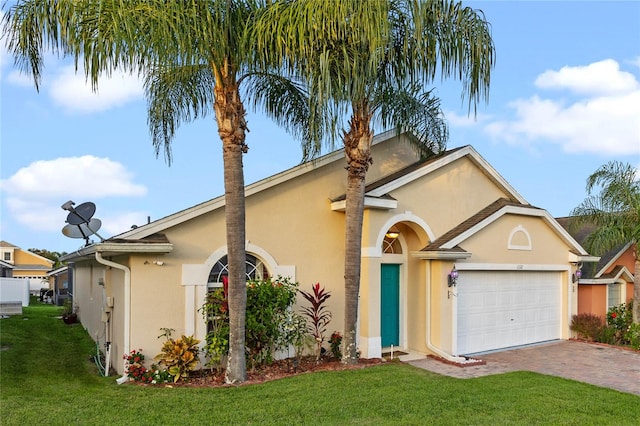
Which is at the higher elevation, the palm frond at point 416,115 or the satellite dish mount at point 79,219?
the palm frond at point 416,115

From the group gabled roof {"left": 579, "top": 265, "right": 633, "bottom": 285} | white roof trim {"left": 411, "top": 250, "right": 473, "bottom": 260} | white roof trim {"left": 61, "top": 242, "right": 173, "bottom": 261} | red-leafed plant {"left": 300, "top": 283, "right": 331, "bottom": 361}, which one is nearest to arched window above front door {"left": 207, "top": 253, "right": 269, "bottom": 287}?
red-leafed plant {"left": 300, "top": 283, "right": 331, "bottom": 361}

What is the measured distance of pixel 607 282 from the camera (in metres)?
16.6

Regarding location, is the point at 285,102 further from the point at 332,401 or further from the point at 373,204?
the point at 332,401

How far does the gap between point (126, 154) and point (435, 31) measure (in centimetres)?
813

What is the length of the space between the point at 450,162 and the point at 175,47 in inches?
318

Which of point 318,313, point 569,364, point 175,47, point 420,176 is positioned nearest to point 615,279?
point 569,364

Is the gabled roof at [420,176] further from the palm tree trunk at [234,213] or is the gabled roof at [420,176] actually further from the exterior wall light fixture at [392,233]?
the palm tree trunk at [234,213]

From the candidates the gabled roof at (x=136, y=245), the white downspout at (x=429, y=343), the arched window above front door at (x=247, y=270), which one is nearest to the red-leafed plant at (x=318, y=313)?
the arched window above front door at (x=247, y=270)

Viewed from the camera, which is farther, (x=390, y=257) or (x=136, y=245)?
(x=390, y=257)

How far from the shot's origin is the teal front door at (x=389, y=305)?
40.9 ft

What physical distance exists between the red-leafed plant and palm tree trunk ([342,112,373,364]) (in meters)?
0.78

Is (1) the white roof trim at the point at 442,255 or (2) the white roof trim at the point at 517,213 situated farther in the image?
(2) the white roof trim at the point at 517,213

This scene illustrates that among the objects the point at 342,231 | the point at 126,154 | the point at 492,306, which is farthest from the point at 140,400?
the point at 492,306

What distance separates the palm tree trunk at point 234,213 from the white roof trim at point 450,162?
3657mm
